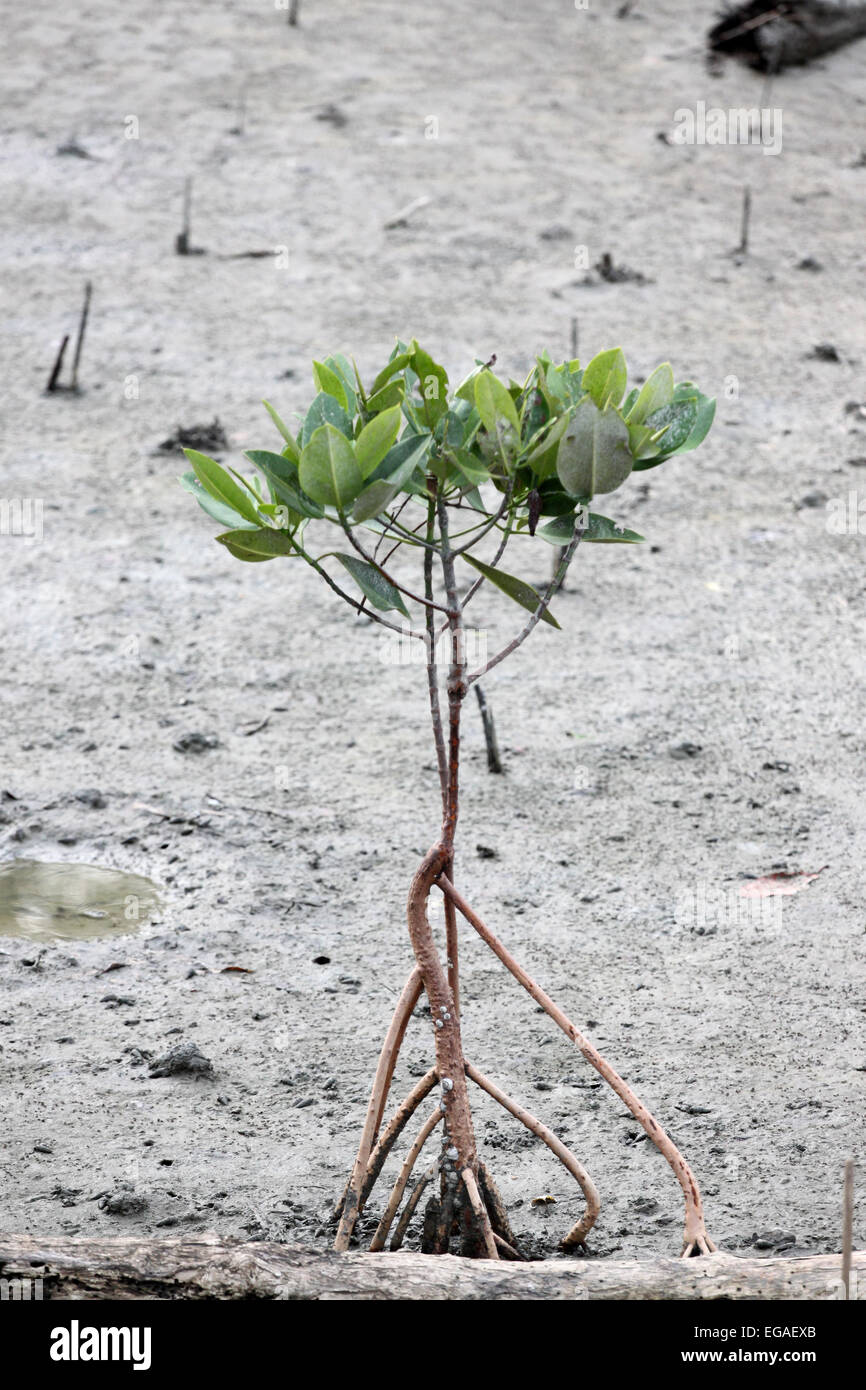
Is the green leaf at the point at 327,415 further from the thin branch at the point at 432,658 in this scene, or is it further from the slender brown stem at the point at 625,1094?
the slender brown stem at the point at 625,1094

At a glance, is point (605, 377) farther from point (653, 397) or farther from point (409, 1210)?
point (409, 1210)

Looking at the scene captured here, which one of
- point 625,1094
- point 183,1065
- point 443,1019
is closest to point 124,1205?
point 183,1065

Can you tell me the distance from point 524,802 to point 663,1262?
8.00 ft

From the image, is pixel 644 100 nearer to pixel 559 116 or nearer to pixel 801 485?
pixel 559 116

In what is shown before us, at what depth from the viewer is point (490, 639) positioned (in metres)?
5.55

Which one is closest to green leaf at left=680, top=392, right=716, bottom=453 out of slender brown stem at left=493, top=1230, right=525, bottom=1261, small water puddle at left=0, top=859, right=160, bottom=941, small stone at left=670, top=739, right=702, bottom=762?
slender brown stem at left=493, top=1230, right=525, bottom=1261

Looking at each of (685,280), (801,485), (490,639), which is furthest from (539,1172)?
(685,280)

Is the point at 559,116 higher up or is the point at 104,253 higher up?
the point at 559,116

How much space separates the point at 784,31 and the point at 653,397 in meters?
11.6

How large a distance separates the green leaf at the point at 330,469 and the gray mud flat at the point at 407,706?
1.55 metres

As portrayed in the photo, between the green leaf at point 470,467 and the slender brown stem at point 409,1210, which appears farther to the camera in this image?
the slender brown stem at point 409,1210

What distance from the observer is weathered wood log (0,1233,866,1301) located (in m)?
2.05

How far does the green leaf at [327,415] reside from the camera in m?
2.22

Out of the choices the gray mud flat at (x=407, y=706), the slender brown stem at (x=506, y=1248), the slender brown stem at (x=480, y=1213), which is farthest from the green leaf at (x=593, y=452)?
the gray mud flat at (x=407, y=706)
